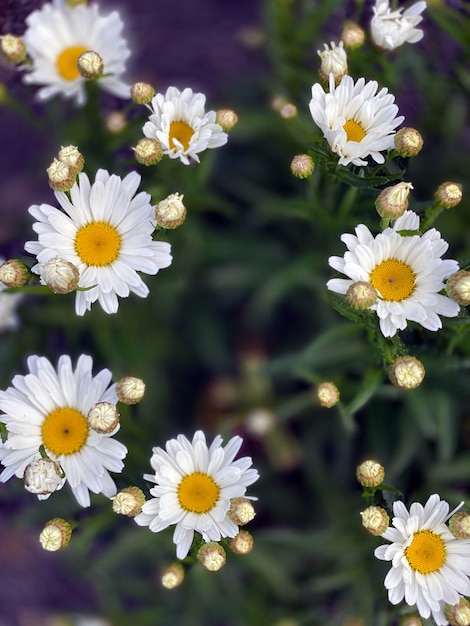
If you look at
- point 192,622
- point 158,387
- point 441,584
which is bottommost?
point 192,622

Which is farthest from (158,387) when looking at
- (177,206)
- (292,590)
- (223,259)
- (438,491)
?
(177,206)

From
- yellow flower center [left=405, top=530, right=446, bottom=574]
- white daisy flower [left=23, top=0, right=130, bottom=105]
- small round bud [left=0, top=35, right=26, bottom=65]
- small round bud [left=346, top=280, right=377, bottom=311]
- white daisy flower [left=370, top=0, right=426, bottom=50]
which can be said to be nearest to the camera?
small round bud [left=346, top=280, right=377, bottom=311]

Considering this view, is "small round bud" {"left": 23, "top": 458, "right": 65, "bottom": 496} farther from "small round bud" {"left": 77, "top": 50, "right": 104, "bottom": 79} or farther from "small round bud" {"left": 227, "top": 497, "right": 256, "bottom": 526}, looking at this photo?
"small round bud" {"left": 77, "top": 50, "right": 104, "bottom": 79}

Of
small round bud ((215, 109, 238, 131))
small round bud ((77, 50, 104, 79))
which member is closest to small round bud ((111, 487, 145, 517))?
small round bud ((215, 109, 238, 131))

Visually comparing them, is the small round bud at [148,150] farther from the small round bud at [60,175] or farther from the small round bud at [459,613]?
the small round bud at [459,613]

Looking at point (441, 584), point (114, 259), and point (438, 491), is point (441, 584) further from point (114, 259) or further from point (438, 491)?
point (114, 259)

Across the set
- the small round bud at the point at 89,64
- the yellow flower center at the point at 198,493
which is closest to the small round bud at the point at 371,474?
the yellow flower center at the point at 198,493
